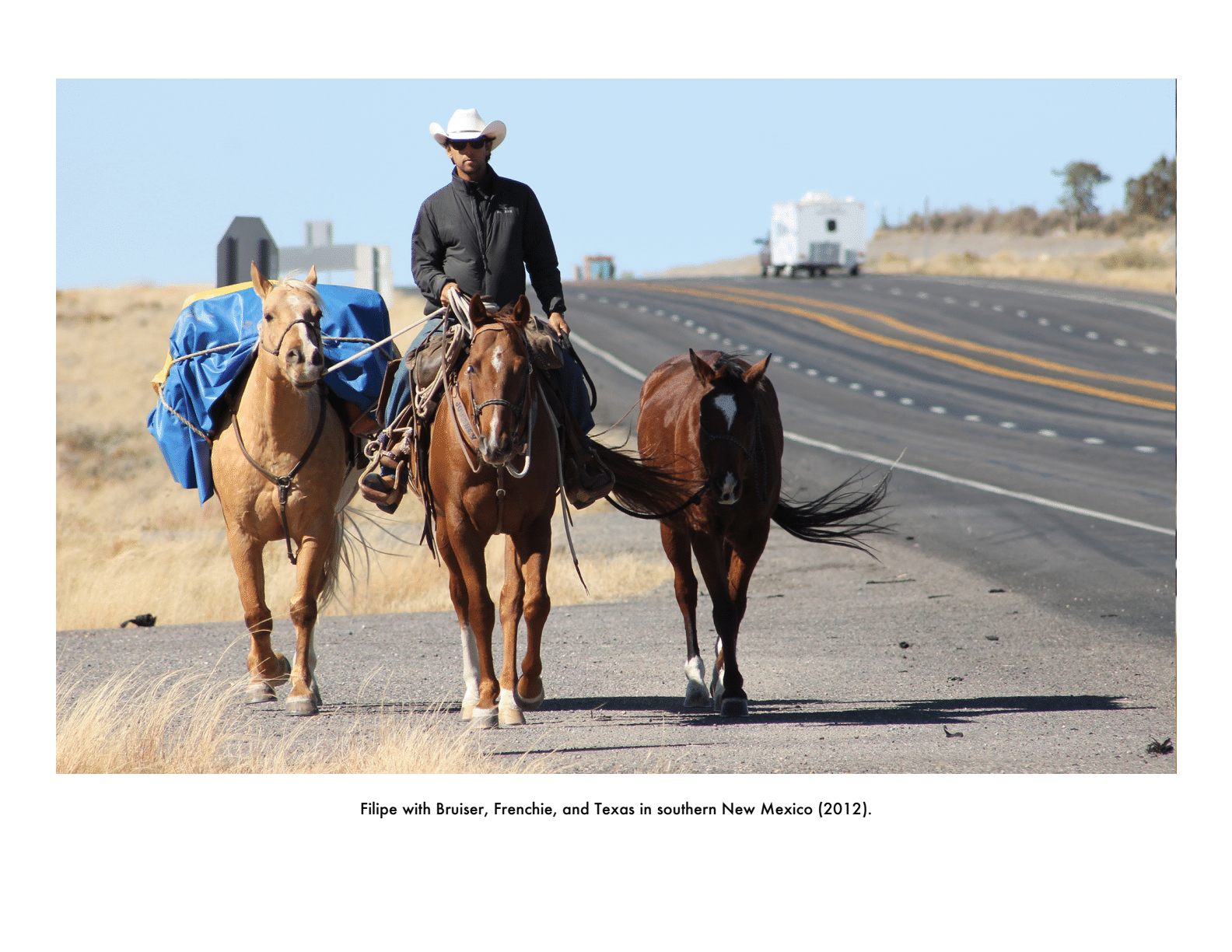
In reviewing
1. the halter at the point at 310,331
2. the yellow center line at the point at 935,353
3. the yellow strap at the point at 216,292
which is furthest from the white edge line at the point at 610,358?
the halter at the point at 310,331

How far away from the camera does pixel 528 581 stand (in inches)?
320

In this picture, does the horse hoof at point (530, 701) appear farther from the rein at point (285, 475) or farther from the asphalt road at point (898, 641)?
the rein at point (285, 475)

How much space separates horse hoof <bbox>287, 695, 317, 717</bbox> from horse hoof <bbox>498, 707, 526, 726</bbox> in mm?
1597

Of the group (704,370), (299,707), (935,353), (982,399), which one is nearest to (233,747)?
(299,707)

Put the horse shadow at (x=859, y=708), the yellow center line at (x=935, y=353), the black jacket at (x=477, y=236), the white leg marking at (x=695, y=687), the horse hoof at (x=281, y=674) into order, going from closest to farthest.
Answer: the black jacket at (x=477, y=236) < the horse shadow at (x=859, y=708) < the white leg marking at (x=695, y=687) < the horse hoof at (x=281, y=674) < the yellow center line at (x=935, y=353)

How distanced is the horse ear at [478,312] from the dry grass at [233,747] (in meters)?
2.43

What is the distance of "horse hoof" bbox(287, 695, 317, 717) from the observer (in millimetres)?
8719

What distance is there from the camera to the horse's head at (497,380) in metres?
7.21

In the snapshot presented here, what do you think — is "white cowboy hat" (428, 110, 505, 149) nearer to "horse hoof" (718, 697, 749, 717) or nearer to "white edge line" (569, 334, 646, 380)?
"horse hoof" (718, 697, 749, 717)

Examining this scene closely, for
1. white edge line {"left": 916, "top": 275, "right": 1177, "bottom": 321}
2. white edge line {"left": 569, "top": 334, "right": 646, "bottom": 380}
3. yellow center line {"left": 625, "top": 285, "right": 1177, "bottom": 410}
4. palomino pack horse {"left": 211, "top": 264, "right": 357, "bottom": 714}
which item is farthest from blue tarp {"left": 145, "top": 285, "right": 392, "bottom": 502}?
white edge line {"left": 916, "top": 275, "right": 1177, "bottom": 321}

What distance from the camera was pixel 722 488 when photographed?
27.8 ft

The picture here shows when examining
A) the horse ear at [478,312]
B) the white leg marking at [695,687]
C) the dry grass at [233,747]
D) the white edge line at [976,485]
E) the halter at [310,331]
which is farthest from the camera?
the white edge line at [976,485]

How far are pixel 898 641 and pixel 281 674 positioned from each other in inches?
223

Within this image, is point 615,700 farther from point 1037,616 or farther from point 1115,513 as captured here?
point 1115,513
